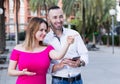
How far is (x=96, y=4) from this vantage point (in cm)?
3728

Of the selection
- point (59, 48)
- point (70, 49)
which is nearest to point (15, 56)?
point (59, 48)

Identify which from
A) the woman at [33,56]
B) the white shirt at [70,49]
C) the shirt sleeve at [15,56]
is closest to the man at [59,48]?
the white shirt at [70,49]

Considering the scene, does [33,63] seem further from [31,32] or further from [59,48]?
[59,48]

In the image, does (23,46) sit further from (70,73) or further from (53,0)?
(53,0)

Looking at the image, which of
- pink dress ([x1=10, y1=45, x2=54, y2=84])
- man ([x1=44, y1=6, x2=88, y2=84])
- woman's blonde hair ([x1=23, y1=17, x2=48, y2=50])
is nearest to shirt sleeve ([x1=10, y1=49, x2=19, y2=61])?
pink dress ([x1=10, y1=45, x2=54, y2=84])

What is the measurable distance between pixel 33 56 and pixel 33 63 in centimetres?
7

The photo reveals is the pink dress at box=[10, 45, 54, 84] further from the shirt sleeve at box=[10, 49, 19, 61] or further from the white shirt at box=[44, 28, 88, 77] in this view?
the white shirt at box=[44, 28, 88, 77]

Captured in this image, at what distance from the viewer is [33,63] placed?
3.88 m

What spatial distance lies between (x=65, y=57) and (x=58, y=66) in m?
0.13

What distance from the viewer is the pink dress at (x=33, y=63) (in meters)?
3.89

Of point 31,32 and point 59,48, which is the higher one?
point 31,32

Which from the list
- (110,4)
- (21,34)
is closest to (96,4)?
(110,4)

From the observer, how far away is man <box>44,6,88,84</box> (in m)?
4.26

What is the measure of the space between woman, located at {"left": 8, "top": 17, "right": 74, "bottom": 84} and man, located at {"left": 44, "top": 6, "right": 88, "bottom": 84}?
0.29 meters
